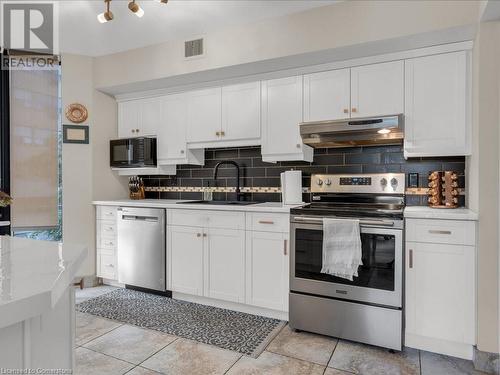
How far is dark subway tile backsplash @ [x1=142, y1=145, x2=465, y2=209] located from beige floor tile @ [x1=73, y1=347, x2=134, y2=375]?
6.38 feet

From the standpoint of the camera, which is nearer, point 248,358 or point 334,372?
point 334,372

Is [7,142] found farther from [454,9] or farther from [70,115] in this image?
[454,9]

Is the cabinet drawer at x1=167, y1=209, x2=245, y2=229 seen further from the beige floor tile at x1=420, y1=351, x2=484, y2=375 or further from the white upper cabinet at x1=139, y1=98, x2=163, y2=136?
the beige floor tile at x1=420, y1=351, x2=484, y2=375

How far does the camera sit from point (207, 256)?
3109mm

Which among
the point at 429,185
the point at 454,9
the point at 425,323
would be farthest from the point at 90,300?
the point at 454,9

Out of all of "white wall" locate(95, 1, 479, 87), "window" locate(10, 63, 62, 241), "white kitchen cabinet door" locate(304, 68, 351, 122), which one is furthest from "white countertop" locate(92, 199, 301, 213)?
"white wall" locate(95, 1, 479, 87)

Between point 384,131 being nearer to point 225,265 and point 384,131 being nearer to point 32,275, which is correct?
point 225,265

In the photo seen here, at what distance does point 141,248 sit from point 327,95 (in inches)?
92.7

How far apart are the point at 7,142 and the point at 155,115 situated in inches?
60.2

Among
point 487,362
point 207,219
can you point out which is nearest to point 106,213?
point 207,219

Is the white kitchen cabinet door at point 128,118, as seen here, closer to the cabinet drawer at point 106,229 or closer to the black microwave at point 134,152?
the black microwave at point 134,152

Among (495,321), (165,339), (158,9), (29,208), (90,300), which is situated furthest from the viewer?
(29,208)

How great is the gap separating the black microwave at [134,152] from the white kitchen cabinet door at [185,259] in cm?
89

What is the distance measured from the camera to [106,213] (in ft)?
12.3
